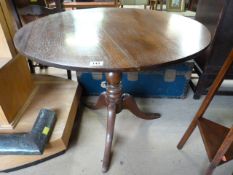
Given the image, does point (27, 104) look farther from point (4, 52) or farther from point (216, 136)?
point (216, 136)

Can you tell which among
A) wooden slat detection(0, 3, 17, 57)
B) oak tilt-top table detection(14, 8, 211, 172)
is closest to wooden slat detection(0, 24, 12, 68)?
wooden slat detection(0, 3, 17, 57)

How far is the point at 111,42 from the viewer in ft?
2.71

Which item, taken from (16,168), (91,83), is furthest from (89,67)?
(91,83)

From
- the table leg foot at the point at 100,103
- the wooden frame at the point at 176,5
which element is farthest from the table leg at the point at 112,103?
the wooden frame at the point at 176,5

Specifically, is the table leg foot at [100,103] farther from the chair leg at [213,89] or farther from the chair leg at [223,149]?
the chair leg at [223,149]

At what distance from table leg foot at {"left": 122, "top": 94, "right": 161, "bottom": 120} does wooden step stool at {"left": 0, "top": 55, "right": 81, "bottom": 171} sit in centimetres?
40

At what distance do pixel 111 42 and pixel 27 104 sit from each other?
0.87 m

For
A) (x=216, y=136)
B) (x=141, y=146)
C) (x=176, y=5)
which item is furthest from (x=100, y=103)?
(x=176, y=5)

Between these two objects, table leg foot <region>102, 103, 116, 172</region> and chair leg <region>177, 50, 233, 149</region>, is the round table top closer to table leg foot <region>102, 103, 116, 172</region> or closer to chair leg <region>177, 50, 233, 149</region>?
chair leg <region>177, 50, 233, 149</region>

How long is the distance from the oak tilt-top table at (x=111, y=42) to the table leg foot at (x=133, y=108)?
4 cm

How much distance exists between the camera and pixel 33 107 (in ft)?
4.29

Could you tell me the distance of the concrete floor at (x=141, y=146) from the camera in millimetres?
1128

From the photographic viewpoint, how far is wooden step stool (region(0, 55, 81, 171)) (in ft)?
3.59

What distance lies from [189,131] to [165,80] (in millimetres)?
562
